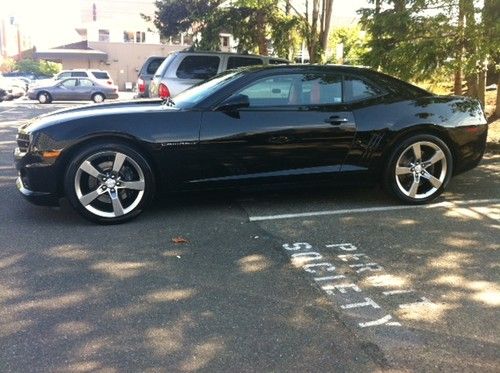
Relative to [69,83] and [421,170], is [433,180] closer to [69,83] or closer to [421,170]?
[421,170]

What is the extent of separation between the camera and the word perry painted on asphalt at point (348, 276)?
333cm

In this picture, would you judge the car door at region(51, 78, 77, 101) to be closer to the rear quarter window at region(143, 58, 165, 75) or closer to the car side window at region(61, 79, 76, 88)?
the car side window at region(61, 79, 76, 88)

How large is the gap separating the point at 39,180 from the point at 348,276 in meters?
2.83

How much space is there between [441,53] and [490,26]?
3.17 feet

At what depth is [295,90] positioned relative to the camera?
214 inches

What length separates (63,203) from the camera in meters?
5.62

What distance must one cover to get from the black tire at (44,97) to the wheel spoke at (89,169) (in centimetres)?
2254

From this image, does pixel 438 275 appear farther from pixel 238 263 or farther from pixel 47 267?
pixel 47 267

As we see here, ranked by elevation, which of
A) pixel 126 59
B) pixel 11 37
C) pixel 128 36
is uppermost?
pixel 11 37

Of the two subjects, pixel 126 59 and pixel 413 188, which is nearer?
pixel 413 188

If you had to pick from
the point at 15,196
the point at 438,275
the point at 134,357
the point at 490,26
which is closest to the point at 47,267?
the point at 134,357

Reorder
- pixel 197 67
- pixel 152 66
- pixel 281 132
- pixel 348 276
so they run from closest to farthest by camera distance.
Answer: pixel 348 276 → pixel 281 132 → pixel 197 67 → pixel 152 66

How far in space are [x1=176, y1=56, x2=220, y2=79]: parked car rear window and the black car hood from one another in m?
Answer: 6.15

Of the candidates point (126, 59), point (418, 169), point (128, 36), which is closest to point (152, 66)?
point (418, 169)
